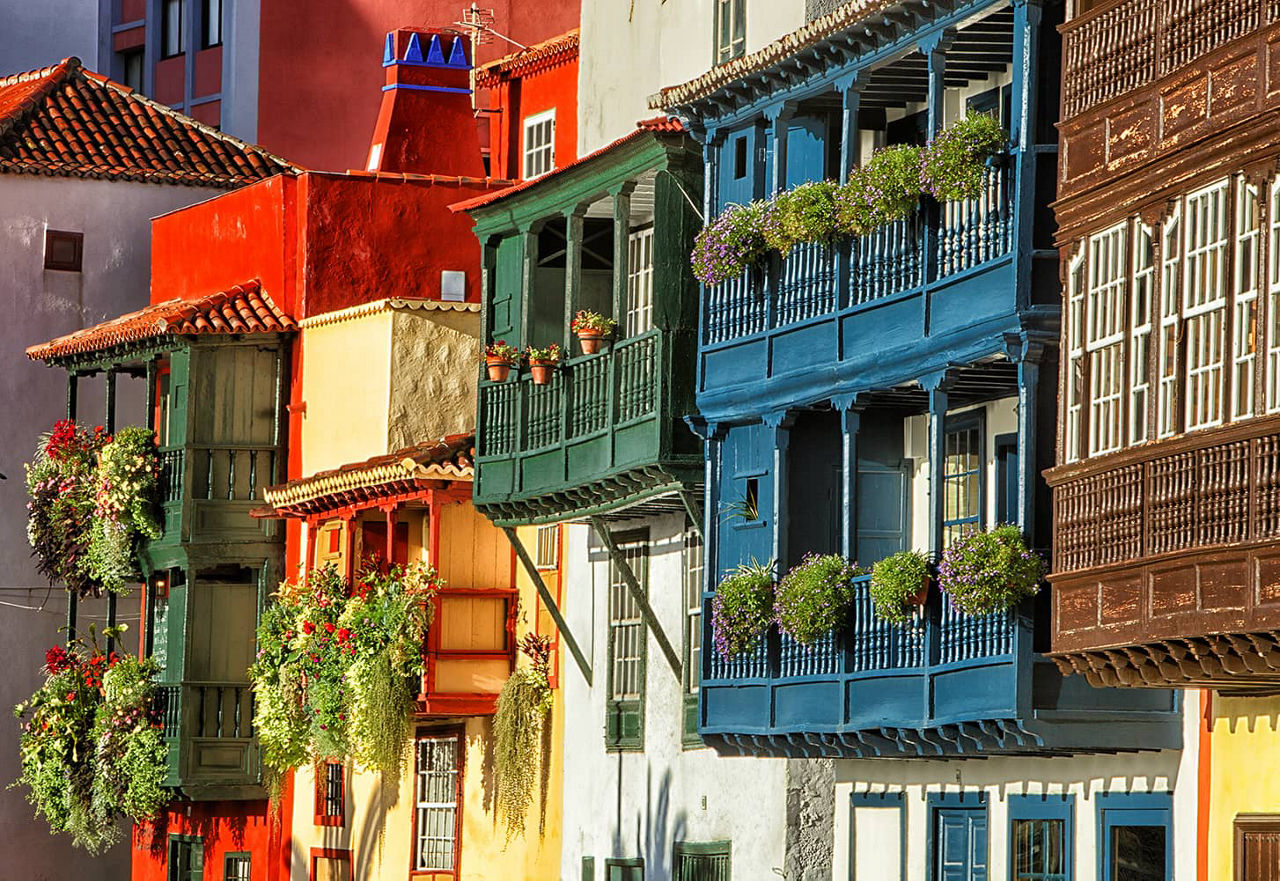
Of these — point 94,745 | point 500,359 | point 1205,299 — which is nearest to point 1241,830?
point 1205,299

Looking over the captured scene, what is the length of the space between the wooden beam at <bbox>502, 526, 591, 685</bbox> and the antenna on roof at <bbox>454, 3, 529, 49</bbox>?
381 inches

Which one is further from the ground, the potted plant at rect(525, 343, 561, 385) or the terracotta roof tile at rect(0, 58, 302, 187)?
the terracotta roof tile at rect(0, 58, 302, 187)

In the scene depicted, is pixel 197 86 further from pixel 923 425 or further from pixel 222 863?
pixel 923 425

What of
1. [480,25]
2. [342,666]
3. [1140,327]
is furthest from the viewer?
[480,25]

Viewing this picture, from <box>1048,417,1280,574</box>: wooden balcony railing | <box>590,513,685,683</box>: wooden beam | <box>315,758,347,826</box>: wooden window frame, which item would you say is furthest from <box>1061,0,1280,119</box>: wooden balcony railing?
<box>315,758,347,826</box>: wooden window frame

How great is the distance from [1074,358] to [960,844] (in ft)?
17.9

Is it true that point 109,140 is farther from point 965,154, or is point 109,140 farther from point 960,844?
point 965,154

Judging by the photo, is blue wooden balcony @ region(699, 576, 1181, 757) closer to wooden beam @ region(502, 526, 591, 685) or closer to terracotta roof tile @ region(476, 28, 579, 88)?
wooden beam @ region(502, 526, 591, 685)

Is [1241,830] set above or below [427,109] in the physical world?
below

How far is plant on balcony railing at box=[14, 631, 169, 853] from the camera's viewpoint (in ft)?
128

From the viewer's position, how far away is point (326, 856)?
121 ft

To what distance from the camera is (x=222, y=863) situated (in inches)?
1551

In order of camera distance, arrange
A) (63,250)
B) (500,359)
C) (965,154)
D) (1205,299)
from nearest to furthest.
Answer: (1205,299) → (965,154) → (500,359) → (63,250)

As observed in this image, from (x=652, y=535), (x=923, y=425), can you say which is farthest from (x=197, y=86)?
(x=923, y=425)
